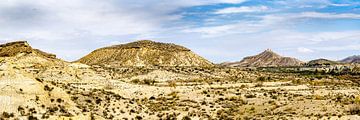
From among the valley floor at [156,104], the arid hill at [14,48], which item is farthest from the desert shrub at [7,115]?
the arid hill at [14,48]

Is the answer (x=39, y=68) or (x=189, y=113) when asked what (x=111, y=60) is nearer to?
(x=39, y=68)

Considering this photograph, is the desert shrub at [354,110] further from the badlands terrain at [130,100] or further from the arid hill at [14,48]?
the arid hill at [14,48]

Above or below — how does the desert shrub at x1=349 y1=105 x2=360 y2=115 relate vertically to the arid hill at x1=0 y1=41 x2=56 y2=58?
below

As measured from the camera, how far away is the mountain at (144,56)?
404 feet

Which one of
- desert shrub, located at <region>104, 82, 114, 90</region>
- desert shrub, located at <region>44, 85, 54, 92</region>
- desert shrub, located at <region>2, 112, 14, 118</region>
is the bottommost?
desert shrub, located at <region>2, 112, 14, 118</region>

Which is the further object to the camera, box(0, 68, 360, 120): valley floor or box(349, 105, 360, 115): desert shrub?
box(349, 105, 360, 115): desert shrub

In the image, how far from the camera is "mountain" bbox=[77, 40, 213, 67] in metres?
123

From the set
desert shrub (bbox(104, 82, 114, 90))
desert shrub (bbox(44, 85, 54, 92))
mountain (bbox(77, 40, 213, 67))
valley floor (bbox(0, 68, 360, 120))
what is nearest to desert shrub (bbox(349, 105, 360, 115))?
valley floor (bbox(0, 68, 360, 120))

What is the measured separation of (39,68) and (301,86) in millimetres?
33745

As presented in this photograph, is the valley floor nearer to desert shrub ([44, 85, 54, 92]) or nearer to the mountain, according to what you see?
desert shrub ([44, 85, 54, 92])

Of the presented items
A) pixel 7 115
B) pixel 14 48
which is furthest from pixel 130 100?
pixel 14 48

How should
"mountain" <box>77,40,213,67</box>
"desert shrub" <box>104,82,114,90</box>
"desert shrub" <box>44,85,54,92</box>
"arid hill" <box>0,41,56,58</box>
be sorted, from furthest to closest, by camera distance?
"mountain" <box>77,40,213,67</box>, "arid hill" <box>0,41,56,58</box>, "desert shrub" <box>104,82,114,90</box>, "desert shrub" <box>44,85,54,92</box>

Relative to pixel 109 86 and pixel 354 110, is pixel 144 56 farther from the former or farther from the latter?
pixel 354 110

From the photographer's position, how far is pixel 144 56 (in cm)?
12725
